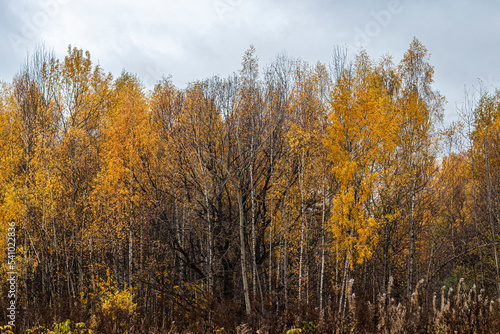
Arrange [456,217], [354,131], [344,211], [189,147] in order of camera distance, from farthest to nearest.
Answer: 1. [456,217]
2. [189,147]
3. [354,131]
4. [344,211]

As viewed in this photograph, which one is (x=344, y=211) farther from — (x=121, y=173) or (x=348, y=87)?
(x=121, y=173)

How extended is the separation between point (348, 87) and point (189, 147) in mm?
5735

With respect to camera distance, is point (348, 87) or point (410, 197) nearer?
point (348, 87)

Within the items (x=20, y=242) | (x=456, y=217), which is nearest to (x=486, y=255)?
(x=456, y=217)

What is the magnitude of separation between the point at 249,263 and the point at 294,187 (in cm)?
341

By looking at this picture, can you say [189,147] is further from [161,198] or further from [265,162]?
[265,162]

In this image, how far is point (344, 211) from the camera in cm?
982

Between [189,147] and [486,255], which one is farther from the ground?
[189,147]

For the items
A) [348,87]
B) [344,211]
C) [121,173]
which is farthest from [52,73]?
[344,211]

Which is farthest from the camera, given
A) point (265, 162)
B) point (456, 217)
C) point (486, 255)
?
point (456, 217)

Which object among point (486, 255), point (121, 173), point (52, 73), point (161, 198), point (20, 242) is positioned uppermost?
point (52, 73)

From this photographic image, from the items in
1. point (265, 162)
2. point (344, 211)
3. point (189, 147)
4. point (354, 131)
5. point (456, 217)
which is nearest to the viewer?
point (344, 211)

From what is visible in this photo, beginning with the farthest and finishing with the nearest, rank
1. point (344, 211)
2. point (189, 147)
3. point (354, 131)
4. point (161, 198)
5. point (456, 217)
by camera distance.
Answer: point (456, 217) → point (161, 198) → point (189, 147) → point (354, 131) → point (344, 211)

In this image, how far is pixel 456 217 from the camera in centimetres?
2036
